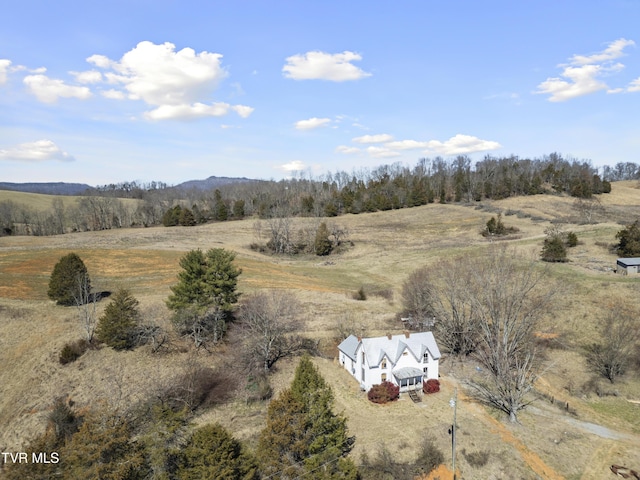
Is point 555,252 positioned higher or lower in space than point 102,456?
higher

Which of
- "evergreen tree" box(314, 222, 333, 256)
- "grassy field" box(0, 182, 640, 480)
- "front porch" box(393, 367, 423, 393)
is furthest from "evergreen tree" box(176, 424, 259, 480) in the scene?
"evergreen tree" box(314, 222, 333, 256)

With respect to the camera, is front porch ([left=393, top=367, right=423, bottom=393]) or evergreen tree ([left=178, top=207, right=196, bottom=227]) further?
evergreen tree ([left=178, top=207, right=196, bottom=227])

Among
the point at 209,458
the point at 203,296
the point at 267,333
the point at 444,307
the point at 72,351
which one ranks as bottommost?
the point at 444,307

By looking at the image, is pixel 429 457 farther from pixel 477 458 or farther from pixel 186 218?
pixel 186 218

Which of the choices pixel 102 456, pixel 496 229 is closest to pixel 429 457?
pixel 102 456

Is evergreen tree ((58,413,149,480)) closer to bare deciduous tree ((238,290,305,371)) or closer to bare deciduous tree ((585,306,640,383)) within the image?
bare deciduous tree ((238,290,305,371))

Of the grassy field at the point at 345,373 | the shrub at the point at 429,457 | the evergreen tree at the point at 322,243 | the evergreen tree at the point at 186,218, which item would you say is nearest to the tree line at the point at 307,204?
the evergreen tree at the point at 186,218
